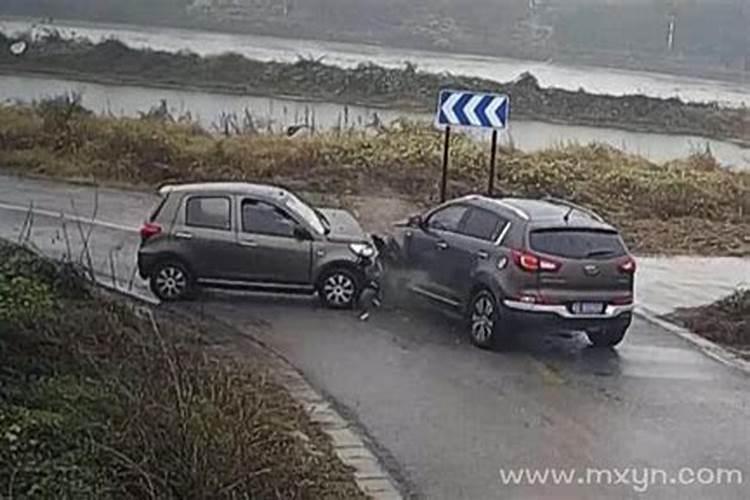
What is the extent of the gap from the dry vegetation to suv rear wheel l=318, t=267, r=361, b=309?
1012 cm

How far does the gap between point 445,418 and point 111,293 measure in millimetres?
5730

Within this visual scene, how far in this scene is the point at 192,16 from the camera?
57.8 metres

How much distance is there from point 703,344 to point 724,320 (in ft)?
3.26

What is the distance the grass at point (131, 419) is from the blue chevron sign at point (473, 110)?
401 inches

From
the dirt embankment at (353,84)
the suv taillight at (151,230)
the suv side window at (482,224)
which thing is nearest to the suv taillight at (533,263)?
the suv side window at (482,224)

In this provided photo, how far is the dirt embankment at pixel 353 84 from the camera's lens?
44656 mm

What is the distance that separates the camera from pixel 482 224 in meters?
16.9

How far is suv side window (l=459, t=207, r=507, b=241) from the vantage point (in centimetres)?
1655

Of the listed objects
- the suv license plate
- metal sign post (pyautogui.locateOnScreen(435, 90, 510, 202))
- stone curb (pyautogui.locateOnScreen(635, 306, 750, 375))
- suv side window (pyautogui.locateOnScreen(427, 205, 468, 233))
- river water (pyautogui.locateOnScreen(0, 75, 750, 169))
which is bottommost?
river water (pyautogui.locateOnScreen(0, 75, 750, 169))

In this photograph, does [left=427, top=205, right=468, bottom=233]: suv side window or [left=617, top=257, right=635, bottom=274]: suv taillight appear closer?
[left=617, top=257, right=635, bottom=274]: suv taillight

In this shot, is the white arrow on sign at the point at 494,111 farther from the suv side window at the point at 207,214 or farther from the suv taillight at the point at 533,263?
the suv taillight at the point at 533,263

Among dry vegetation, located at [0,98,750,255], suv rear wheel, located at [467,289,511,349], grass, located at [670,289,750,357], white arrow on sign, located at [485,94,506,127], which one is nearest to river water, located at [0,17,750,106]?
dry vegetation, located at [0,98,750,255]

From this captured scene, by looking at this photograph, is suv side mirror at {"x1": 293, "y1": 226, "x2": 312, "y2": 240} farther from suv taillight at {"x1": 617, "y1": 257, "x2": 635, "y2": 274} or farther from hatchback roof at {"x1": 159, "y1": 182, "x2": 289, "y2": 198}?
suv taillight at {"x1": 617, "y1": 257, "x2": 635, "y2": 274}

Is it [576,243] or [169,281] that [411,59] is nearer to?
[169,281]
